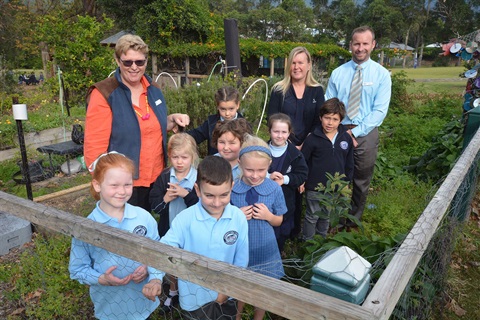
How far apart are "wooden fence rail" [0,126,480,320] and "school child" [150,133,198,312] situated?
925mm

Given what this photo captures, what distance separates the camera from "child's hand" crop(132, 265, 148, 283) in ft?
6.36

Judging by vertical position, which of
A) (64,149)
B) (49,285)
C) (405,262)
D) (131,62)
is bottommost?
(49,285)

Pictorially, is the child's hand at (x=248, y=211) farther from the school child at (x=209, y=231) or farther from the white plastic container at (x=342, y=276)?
the white plastic container at (x=342, y=276)

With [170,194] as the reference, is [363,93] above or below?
above

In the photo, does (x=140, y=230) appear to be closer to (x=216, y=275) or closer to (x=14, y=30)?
(x=216, y=275)

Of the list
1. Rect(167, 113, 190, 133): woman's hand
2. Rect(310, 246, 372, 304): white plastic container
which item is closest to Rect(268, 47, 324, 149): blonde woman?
Rect(167, 113, 190, 133): woman's hand

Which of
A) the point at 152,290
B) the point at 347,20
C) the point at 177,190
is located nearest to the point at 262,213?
the point at 177,190

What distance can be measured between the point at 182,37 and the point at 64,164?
11.6 meters

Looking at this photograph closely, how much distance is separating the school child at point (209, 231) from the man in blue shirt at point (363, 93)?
6.43 feet

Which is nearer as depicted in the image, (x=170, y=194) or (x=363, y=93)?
(x=170, y=194)

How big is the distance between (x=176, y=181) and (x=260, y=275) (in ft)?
5.18

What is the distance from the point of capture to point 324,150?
10.8 ft

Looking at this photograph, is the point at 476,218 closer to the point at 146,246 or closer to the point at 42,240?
the point at 146,246

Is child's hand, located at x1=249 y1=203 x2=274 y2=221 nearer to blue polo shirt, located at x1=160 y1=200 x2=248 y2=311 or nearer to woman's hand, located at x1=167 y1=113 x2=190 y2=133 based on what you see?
blue polo shirt, located at x1=160 y1=200 x2=248 y2=311
